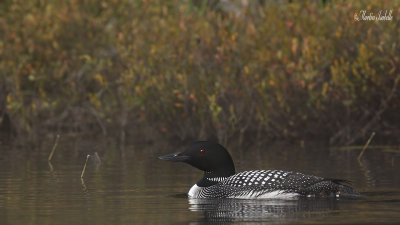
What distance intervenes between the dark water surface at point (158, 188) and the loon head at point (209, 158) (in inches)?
15.0

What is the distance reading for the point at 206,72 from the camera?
1975 cm

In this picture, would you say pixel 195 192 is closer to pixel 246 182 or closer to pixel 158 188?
pixel 246 182

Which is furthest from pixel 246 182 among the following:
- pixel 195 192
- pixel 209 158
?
pixel 209 158

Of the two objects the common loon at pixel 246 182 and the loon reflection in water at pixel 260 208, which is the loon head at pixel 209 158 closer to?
the common loon at pixel 246 182

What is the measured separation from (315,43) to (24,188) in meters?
7.32

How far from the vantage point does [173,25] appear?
2036 centimetres

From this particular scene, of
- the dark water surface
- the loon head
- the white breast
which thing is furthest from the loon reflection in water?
the loon head

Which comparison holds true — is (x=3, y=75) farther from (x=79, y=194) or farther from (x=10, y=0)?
(x=79, y=194)

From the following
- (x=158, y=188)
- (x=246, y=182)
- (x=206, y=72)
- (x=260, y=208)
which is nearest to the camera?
(x=260, y=208)

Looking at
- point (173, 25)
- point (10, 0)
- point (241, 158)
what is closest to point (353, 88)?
point (241, 158)

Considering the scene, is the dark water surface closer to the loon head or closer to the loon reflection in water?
the loon reflection in water

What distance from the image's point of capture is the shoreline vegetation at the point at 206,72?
60.7ft

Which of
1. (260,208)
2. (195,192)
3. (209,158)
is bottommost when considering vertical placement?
(260,208)

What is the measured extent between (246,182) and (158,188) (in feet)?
5.25
